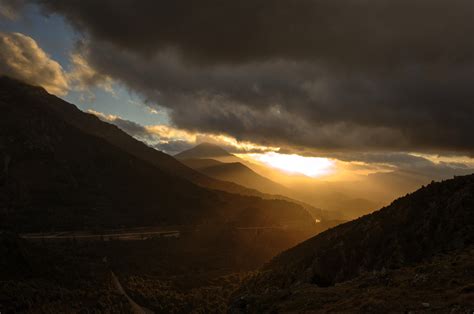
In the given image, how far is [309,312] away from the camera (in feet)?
127

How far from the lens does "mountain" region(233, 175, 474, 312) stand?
41.7m

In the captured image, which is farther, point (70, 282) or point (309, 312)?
point (70, 282)

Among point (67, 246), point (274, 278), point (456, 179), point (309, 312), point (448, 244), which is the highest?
point (456, 179)

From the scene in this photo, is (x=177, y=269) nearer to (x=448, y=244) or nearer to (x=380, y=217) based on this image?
(x=380, y=217)

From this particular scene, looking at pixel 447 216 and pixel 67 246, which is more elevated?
pixel 447 216

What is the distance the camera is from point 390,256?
77062 millimetres

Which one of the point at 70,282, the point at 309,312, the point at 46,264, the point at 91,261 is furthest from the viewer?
the point at 91,261

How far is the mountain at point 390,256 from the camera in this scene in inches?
1641

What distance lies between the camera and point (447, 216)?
7962 cm

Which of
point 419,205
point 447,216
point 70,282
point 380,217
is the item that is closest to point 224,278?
point 70,282

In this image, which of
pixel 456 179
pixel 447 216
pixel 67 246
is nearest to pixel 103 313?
pixel 447 216

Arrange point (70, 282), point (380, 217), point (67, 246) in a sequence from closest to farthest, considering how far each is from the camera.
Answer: point (380, 217) < point (70, 282) < point (67, 246)

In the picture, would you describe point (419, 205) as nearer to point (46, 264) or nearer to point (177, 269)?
point (177, 269)

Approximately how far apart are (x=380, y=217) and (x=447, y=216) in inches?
895
